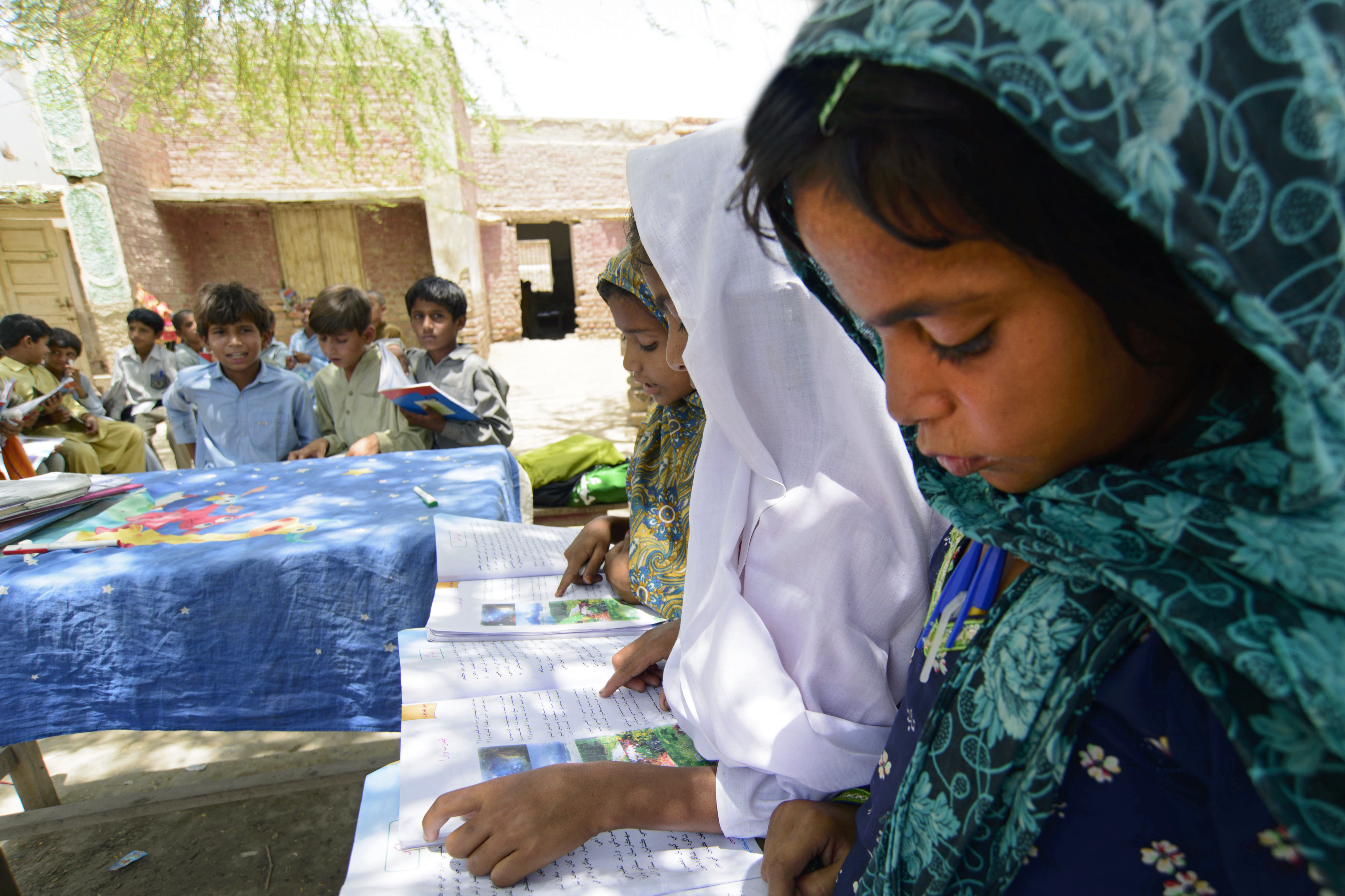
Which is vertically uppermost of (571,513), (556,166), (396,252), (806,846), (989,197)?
(556,166)

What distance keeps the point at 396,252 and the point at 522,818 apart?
11.6 meters

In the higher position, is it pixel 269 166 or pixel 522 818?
pixel 269 166

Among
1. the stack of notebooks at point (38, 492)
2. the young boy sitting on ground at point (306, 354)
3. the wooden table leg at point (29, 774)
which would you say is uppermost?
the stack of notebooks at point (38, 492)

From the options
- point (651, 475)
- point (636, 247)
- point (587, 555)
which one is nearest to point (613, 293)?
point (636, 247)

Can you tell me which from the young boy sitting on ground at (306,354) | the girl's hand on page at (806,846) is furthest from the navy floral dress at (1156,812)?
the young boy sitting on ground at (306,354)

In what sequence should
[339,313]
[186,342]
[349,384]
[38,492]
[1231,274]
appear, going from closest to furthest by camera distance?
[1231,274] → [38,492] → [339,313] → [349,384] → [186,342]

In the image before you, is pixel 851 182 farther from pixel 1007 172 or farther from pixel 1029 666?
pixel 1029 666

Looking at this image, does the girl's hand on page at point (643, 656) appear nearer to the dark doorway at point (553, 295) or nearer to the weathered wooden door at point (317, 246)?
the weathered wooden door at point (317, 246)

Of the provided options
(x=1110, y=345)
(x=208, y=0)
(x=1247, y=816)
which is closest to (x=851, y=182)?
(x=1110, y=345)

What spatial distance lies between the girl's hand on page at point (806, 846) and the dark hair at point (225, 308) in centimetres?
321

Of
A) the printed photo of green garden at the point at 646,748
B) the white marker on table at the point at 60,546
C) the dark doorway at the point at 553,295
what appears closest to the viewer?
the printed photo of green garden at the point at 646,748

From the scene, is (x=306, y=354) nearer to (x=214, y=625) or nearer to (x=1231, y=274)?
(x=214, y=625)

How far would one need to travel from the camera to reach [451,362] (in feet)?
11.6

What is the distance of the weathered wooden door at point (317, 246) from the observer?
10.7 m
